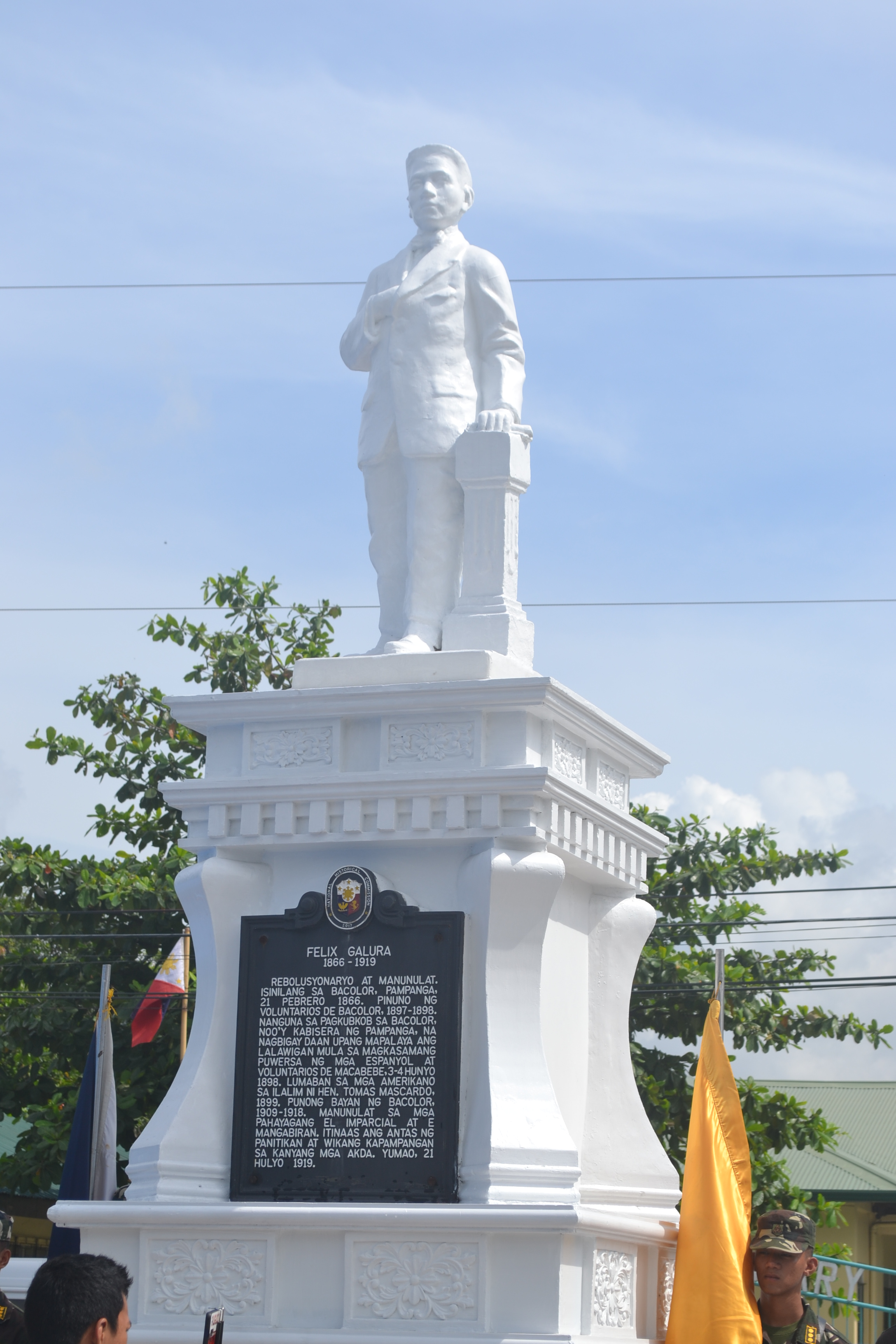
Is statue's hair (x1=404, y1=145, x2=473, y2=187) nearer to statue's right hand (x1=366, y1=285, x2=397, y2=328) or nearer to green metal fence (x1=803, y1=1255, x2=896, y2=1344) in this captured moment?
statue's right hand (x1=366, y1=285, x2=397, y2=328)

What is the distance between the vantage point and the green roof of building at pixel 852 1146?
2759 cm

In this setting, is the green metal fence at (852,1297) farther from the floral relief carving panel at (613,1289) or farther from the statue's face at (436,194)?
the statue's face at (436,194)

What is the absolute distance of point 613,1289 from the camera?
25.6 feet

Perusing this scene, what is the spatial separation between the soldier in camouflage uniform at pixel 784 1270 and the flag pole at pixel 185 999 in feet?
24.7

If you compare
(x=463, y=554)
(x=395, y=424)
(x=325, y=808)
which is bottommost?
(x=325, y=808)

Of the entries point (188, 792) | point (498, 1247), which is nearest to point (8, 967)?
point (188, 792)

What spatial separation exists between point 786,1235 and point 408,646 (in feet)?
10.4

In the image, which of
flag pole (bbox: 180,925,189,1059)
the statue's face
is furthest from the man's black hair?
flag pole (bbox: 180,925,189,1059)

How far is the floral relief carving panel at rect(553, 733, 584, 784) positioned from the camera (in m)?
8.42

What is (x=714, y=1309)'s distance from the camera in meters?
7.60

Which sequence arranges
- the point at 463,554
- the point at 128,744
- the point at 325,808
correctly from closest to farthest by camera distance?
the point at 325,808 → the point at 463,554 → the point at 128,744

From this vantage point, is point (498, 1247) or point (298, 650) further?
point (298, 650)

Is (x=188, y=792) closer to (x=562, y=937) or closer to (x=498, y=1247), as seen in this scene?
(x=562, y=937)

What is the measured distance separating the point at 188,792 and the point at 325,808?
71 centimetres
